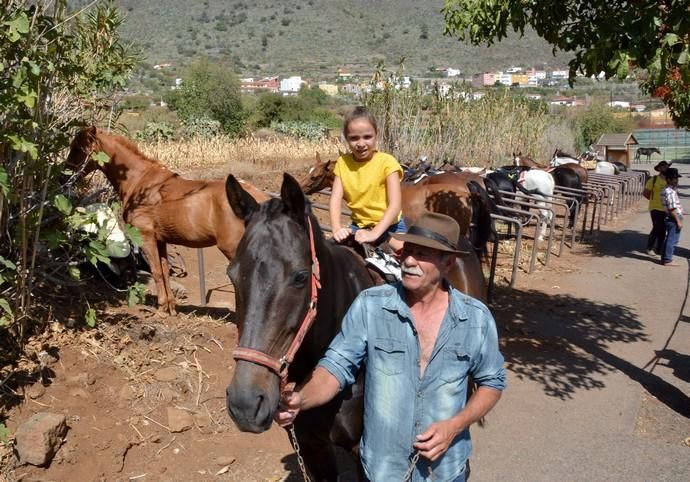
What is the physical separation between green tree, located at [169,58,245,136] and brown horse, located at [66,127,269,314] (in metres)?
25.8

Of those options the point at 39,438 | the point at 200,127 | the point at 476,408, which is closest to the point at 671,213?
the point at 476,408

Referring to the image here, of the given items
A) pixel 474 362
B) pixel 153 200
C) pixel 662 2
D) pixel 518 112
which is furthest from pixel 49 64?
pixel 518 112

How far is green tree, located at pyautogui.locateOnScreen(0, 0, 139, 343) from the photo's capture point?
3.81m

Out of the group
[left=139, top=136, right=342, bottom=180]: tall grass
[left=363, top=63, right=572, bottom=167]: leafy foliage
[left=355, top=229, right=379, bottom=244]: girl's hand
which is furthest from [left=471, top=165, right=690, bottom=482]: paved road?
[left=139, top=136, right=342, bottom=180]: tall grass

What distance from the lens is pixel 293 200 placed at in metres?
2.30

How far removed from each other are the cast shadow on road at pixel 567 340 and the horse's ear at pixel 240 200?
172 inches

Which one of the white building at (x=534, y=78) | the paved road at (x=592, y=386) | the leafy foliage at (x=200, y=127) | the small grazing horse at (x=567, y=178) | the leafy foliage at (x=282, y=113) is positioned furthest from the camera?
the white building at (x=534, y=78)

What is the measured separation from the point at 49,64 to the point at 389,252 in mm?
2845

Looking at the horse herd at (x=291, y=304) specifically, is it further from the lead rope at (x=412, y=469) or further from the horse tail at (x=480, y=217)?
the horse tail at (x=480, y=217)

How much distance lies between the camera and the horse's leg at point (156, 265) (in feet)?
20.4

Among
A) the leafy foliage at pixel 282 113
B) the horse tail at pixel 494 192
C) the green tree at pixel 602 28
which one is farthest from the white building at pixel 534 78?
the green tree at pixel 602 28

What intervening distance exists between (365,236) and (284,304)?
4.59 feet

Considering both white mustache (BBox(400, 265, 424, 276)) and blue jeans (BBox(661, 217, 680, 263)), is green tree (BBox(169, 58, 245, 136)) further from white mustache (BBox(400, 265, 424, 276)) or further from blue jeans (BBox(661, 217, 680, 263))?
white mustache (BBox(400, 265, 424, 276))

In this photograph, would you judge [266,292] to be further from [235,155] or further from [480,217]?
[235,155]
